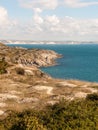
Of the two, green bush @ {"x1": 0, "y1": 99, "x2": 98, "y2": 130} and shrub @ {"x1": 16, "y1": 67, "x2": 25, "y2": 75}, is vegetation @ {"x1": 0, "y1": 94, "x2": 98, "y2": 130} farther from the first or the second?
shrub @ {"x1": 16, "y1": 67, "x2": 25, "y2": 75}

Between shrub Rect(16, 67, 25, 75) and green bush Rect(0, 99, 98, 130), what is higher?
green bush Rect(0, 99, 98, 130)

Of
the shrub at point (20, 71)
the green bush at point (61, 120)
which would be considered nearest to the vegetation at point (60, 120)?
the green bush at point (61, 120)

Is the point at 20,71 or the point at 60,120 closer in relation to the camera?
the point at 60,120

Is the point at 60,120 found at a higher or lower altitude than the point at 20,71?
higher

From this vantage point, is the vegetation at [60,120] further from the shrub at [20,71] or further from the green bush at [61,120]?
the shrub at [20,71]

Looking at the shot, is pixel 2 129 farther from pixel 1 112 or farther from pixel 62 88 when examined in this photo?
pixel 62 88

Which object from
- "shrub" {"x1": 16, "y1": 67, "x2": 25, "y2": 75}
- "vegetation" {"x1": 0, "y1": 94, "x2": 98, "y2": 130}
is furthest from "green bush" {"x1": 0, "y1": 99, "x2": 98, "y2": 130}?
"shrub" {"x1": 16, "y1": 67, "x2": 25, "y2": 75}

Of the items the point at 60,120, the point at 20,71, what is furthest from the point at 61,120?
the point at 20,71

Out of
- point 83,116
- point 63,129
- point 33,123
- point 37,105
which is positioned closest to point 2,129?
point 33,123

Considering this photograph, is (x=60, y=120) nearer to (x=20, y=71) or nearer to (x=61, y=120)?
(x=61, y=120)
